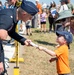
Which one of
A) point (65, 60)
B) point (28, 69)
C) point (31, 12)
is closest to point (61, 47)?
point (65, 60)

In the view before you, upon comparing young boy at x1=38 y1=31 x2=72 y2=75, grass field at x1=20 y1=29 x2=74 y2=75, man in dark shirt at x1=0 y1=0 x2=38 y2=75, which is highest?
man in dark shirt at x1=0 y1=0 x2=38 y2=75

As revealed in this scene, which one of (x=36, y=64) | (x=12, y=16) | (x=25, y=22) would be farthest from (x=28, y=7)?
(x=36, y=64)

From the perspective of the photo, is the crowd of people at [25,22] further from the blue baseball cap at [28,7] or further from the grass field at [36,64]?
the grass field at [36,64]

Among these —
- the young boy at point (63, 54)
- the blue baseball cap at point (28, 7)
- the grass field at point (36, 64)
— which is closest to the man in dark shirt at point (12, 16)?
the blue baseball cap at point (28, 7)

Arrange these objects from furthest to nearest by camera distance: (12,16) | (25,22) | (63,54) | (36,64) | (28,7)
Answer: (36,64)
(63,54)
(25,22)
(28,7)
(12,16)

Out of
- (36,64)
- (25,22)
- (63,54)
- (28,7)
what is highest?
(28,7)

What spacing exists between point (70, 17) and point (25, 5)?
4.60ft

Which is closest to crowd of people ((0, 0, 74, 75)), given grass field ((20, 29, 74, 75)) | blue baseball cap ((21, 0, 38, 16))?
blue baseball cap ((21, 0, 38, 16))

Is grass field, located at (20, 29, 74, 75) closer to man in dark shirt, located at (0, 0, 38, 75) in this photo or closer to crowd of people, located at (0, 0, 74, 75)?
crowd of people, located at (0, 0, 74, 75)

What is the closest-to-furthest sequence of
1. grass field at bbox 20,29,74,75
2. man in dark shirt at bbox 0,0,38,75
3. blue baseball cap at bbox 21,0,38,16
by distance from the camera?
man in dark shirt at bbox 0,0,38,75
blue baseball cap at bbox 21,0,38,16
grass field at bbox 20,29,74,75

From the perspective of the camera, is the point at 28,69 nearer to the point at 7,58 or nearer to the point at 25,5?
the point at 7,58

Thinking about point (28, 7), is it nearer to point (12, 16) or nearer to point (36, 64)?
point (12, 16)

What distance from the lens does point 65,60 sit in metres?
5.74

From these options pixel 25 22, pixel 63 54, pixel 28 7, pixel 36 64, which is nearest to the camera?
pixel 28 7
